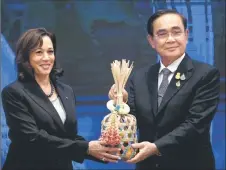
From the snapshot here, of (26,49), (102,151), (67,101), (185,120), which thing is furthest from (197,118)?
(26,49)

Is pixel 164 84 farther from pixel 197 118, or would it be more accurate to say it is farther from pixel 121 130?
pixel 121 130

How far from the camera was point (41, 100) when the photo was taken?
264 centimetres

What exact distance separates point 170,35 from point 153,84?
28 cm

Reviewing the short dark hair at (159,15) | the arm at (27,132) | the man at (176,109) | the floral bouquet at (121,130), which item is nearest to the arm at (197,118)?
the man at (176,109)

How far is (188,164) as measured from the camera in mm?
2561

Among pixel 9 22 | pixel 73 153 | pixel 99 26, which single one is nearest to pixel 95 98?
pixel 99 26

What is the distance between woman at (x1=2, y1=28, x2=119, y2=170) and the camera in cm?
259

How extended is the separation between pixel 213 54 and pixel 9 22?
1.73m

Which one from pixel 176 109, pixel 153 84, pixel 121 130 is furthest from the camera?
pixel 153 84

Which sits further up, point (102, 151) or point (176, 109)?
point (176, 109)

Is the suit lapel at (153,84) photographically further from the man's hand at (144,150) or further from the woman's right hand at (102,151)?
the woman's right hand at (102,151)

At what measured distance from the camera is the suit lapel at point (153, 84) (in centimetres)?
262

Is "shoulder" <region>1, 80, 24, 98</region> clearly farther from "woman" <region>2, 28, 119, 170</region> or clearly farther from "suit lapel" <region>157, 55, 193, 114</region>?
"suit lapel" <region>157, 55, 193, 114</region>

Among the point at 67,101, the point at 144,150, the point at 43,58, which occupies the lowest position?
the point at 144,150
